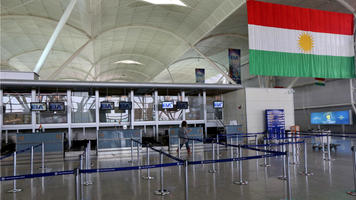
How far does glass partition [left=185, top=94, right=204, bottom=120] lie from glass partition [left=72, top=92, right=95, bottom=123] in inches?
258

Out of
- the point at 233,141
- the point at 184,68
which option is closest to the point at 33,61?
the point at 184,68

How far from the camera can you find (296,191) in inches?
237

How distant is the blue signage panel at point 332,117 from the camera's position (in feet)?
85.5

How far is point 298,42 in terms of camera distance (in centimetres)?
1371

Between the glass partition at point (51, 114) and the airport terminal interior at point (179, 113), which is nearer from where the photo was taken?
the airport terminal interior at point (179, 113)

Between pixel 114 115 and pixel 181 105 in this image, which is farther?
pixel 181 105

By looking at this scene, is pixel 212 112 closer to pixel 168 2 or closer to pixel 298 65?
pixel 298 65

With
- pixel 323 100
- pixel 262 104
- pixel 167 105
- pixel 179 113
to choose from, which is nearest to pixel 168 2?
pixel 167 105

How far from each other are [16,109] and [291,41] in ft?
52.6

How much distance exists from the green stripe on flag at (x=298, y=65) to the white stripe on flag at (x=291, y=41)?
0.83 feet

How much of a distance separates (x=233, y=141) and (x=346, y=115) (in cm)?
→ 1699

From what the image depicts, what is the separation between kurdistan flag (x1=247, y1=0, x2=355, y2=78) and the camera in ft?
42.6

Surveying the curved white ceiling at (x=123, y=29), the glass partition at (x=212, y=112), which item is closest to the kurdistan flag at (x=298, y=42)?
the curved white ceiling at (x=123, y=29)

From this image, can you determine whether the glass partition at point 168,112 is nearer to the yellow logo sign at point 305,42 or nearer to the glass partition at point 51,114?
the glass partition at point 51,114
